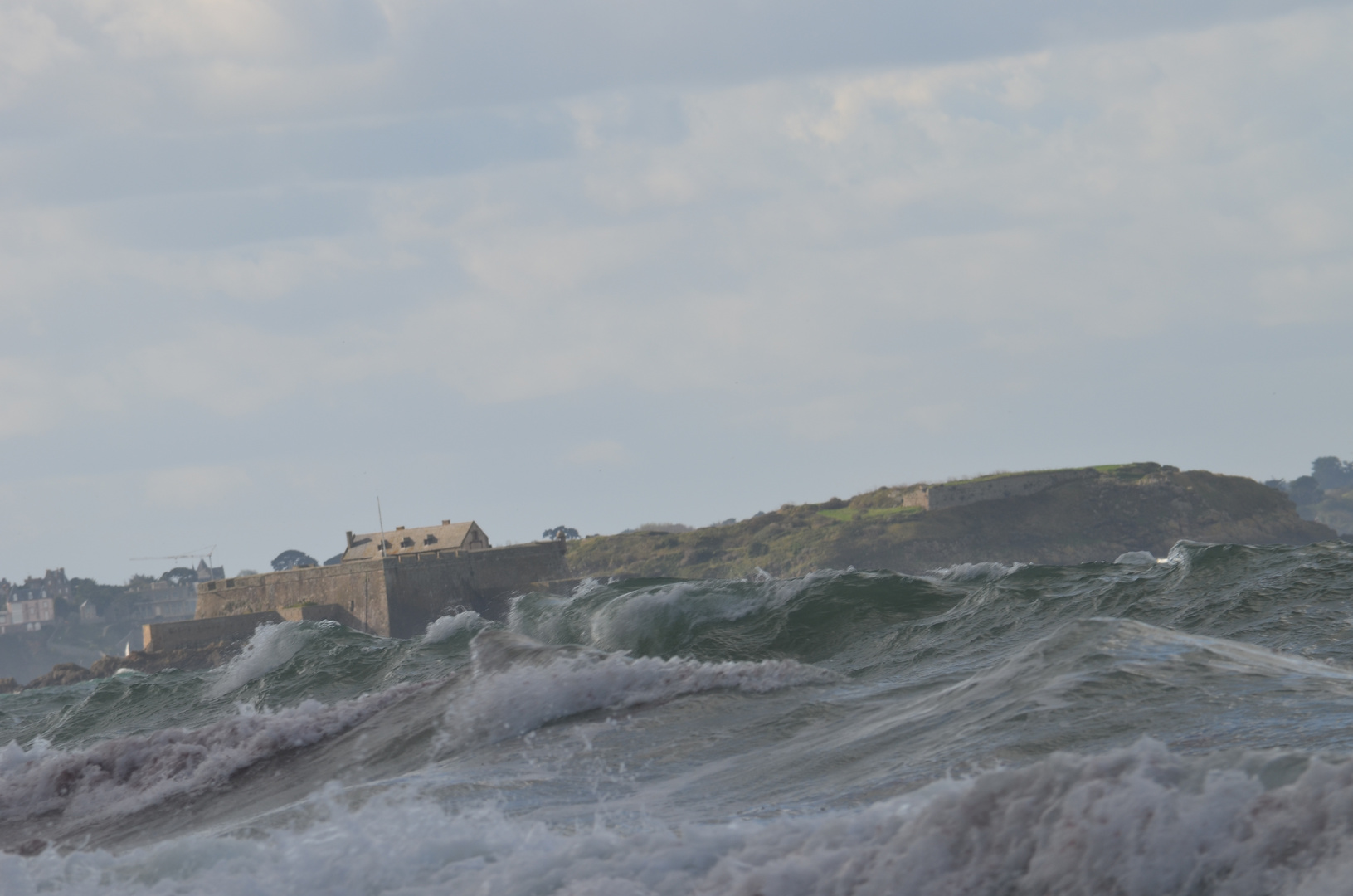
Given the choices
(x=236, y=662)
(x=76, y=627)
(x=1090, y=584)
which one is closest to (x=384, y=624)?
(x=236, y=662)

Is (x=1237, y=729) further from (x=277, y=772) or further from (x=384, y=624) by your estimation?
(x=384, y=624)

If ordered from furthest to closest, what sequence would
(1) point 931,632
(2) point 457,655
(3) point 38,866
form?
(2) point 457,655, (1) point 931,632, (3) point 38,866

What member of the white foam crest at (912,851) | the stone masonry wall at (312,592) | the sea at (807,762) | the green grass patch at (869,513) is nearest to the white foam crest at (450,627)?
the sea at (807,762)

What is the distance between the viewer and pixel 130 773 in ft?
31.2

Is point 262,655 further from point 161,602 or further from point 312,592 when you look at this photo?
point 161,602

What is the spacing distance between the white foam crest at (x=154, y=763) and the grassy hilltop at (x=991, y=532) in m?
66.9

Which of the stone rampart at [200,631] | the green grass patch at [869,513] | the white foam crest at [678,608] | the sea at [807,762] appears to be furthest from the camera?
the green grass patch at [869,513]

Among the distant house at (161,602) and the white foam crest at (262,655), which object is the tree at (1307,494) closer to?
the distant house at (161,602)

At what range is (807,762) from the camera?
6.14m

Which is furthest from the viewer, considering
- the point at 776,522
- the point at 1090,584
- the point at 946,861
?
the point at 776,522

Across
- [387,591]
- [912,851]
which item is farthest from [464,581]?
[912,851]

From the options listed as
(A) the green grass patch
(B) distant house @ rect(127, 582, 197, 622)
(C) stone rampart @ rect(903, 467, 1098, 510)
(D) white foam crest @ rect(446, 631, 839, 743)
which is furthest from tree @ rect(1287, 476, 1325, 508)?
(D) white foam crest @ rect(446, 631, 839, 743)

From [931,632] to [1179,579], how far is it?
2484 mm

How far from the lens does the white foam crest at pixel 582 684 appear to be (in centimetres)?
848
